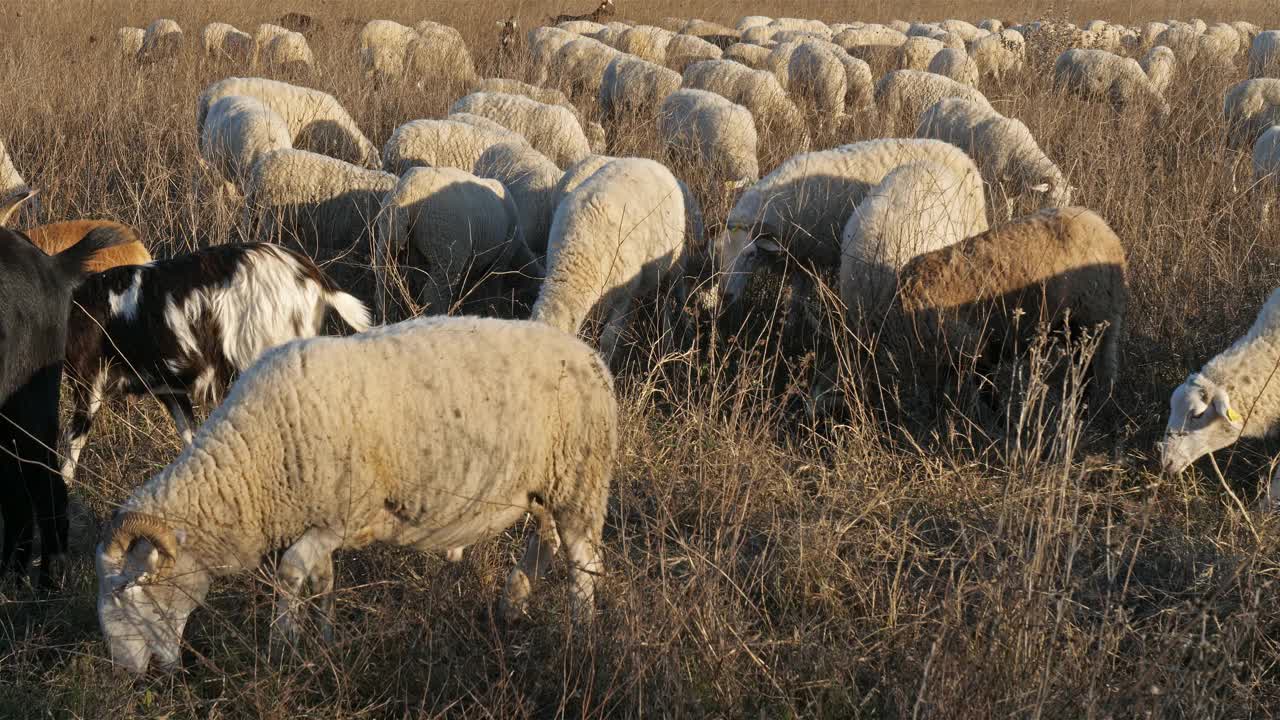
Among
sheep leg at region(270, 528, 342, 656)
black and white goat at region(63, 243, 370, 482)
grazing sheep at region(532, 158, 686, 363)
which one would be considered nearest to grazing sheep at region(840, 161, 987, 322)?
grazing sheep at region(532, 158, 686, 363)

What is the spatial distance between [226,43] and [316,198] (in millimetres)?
10452

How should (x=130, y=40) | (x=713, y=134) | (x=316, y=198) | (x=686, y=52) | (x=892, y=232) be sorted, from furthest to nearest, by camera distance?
(x=686, y=52)
(x=130, y=40)
(x=713, y=134)
(x=316, y=198)
(x=892, y=232)

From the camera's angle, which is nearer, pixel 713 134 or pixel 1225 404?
pixel 1225 404

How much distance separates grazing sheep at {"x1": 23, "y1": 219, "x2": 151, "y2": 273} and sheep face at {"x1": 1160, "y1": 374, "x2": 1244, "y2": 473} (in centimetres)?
474

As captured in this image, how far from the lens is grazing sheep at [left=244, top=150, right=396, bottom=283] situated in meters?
7.77

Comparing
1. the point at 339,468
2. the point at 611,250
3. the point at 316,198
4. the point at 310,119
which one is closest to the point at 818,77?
the point at 310,119

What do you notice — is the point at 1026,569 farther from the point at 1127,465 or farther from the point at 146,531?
the point at 1127,465

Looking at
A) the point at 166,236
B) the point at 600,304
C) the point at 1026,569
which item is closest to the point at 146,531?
the point at 1026,569

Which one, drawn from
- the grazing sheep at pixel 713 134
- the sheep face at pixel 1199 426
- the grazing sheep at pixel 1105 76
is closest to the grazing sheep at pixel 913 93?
the grazing sheep at pixel 713 134

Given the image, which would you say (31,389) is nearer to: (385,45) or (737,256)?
(737,256)

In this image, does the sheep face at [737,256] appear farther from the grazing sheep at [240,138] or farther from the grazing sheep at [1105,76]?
the grazing sheep at [1105,76]

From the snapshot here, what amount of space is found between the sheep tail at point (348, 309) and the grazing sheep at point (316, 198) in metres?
2.84

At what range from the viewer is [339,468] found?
3.25m

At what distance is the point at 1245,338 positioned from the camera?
5.18 metres
